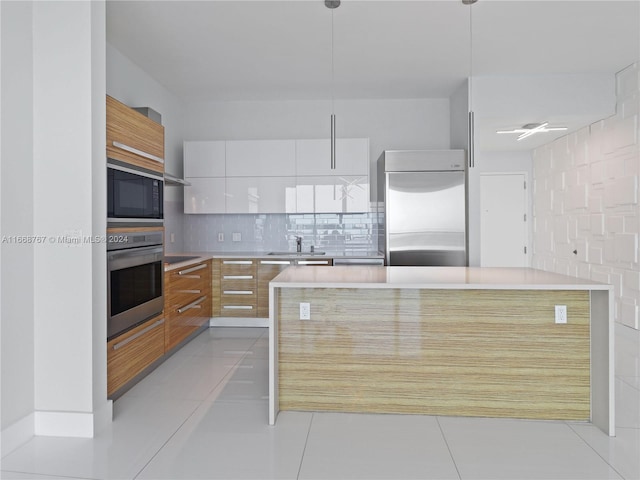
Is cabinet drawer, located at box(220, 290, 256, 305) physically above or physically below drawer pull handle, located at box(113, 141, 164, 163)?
below

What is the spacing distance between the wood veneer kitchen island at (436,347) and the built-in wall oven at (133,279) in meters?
0.99

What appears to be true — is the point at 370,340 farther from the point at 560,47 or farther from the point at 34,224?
the point at 560,47

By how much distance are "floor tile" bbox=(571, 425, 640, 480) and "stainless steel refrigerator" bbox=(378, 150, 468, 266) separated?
2403 mm

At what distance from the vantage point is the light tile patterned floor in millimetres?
2064

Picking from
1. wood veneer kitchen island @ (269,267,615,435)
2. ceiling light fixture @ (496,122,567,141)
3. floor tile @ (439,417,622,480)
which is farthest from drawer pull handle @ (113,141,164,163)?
ceiling light fixture @ (496,122,567,141)

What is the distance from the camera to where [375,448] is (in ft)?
7.50

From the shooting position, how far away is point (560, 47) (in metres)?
3.96

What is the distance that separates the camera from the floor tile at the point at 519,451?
6.72 ft

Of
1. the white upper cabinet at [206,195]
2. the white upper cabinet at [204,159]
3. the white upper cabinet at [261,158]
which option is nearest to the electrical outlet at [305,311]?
the white upper cabinet at [261,158]

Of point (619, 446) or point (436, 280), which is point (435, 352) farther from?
point (619, 446)

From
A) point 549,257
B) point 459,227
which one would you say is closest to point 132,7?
point 459,227

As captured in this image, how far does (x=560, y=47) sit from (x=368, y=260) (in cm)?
258

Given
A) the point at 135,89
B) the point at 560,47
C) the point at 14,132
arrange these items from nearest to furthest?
the point at 14,132 → the point at 560,47 → the point at 135,89

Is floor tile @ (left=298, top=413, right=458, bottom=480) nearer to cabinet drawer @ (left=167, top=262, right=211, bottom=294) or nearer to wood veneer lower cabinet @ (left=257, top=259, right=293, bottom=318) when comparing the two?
cabinet drawer @ (left=167, top=262, right=211, bottom=294)
